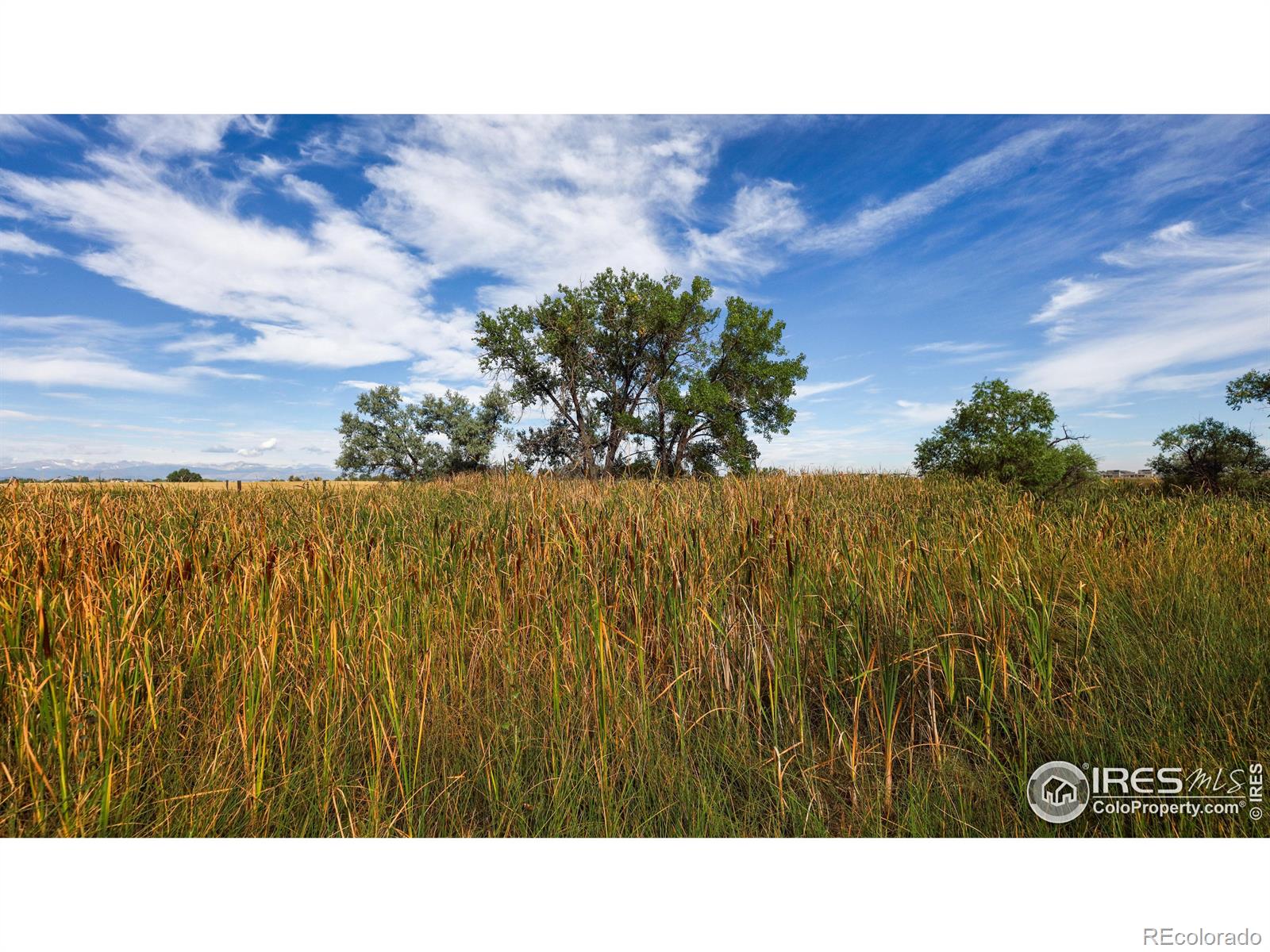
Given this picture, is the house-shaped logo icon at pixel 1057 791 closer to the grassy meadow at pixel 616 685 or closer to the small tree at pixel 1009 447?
the grassy meadow at pixel 616 685

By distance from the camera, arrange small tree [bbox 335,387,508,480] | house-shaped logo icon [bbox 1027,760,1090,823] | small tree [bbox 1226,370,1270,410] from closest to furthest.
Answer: house-shaped logo icon [bbox 1027,760,1090,823]
small tree [bbox 1226,370,1270,410]
small tree [bbox 335,387,508,480]

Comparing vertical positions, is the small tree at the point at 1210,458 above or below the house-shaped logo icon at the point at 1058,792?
above

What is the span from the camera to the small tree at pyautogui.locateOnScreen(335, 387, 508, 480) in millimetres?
31312

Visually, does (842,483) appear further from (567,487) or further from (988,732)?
(988,732)

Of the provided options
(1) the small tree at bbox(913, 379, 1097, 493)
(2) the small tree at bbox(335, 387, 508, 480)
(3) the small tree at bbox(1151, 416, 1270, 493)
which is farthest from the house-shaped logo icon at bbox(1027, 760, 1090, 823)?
(2) the small tree at bbox(335, 387, 508, 480)

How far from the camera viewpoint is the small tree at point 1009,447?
11.3m

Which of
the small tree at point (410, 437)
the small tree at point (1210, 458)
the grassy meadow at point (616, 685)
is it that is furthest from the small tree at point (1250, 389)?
the small tree at point (410, 437)

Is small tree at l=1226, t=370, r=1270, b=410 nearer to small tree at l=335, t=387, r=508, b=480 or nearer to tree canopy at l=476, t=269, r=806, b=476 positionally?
tree canopy at l=476, t=269, r=806, b=476

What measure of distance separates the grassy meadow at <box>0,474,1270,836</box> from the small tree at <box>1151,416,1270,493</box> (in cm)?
1202

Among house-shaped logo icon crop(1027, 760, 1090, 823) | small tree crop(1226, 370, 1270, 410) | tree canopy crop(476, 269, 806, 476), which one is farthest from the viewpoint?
tree canopy crop(476, 269, 806, 476)

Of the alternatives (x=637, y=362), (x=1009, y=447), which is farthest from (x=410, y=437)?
(x=1009, y=447)

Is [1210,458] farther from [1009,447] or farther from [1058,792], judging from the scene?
[1058,792]

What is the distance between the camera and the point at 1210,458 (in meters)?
12.2

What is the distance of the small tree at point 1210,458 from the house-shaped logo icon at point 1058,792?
14.9 metres
